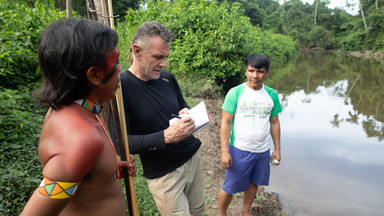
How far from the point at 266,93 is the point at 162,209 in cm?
154

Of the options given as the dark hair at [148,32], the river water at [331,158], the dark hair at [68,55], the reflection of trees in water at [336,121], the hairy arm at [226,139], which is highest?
the dark hair at [148,32]

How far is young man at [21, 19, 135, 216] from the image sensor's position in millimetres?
741

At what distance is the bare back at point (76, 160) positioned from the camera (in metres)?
0.73

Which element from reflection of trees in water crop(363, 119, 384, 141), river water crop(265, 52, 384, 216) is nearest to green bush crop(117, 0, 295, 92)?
river water crop(265, 52, 384, 216)

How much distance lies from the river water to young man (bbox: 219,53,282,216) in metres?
A: 1.27

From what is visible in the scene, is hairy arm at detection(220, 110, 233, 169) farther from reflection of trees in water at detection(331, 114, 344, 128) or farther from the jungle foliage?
reflection of trees in water at detection(331, 114, 344, 128)

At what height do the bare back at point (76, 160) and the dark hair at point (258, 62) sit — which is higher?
the dark hair at point (258, 62)

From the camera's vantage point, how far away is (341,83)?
12.8 metres

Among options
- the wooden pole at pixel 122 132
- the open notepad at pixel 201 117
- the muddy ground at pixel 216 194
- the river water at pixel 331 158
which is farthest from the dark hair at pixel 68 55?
the river water at pixel 331 158

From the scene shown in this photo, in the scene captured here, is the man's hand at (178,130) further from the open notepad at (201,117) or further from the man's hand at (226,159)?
the man's hand at (226,159)

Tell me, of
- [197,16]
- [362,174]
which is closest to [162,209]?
[362,174]

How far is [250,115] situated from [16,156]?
245 cm

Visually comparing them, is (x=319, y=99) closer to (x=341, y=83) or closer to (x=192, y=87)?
(x=341, y=83)

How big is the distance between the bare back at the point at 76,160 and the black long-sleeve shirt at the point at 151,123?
61 centimetres
